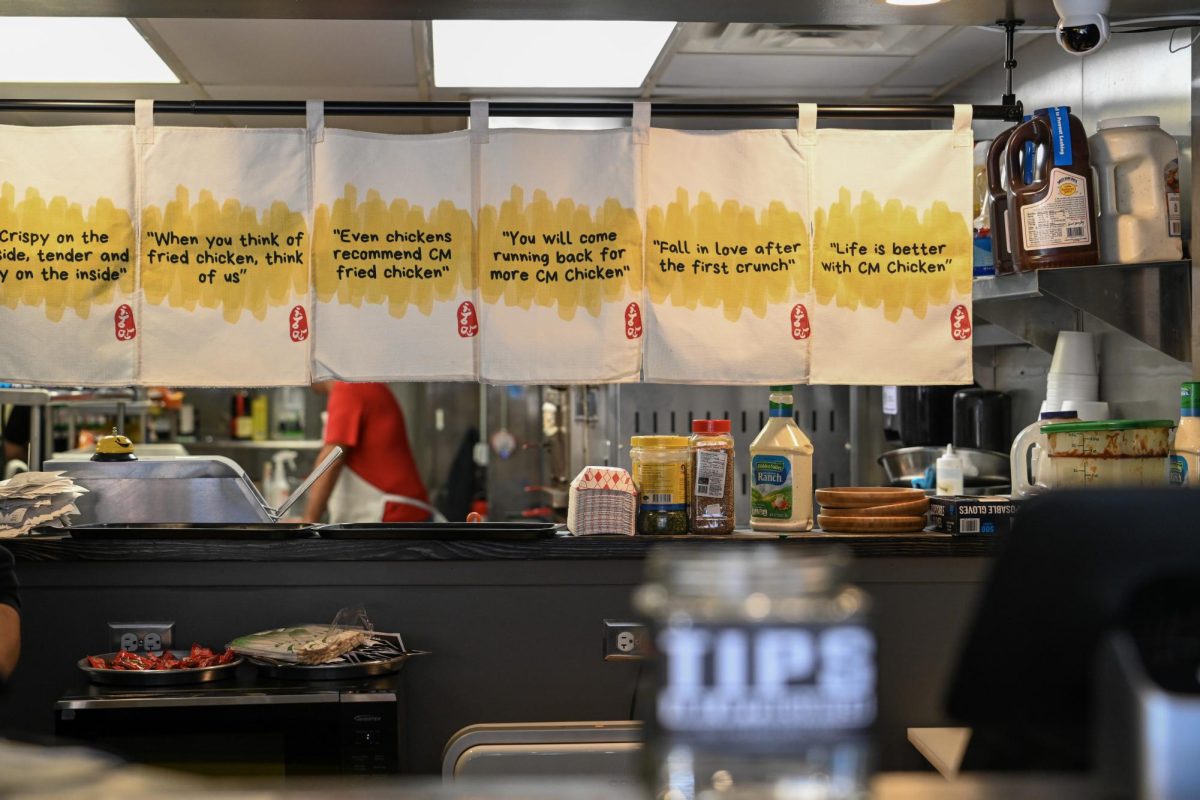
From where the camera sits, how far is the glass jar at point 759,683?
0.86 metres

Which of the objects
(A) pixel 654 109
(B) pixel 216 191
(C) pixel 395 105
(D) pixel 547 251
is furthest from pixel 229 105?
(A) pixel 654 109

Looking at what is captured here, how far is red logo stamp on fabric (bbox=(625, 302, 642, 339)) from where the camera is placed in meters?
3.40

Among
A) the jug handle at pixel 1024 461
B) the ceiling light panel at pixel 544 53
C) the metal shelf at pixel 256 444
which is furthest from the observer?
the metal shelf at pixel 256 444

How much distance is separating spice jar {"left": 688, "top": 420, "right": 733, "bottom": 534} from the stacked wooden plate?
0.25 meters

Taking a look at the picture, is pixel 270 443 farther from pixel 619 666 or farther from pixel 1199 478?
pixel 1199 478

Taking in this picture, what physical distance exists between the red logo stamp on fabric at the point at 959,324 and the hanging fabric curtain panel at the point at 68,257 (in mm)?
2293

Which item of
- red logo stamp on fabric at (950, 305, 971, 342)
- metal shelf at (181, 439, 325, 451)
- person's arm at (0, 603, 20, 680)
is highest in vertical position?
red logo stamp on fabric at (950, 305, 971, 342)

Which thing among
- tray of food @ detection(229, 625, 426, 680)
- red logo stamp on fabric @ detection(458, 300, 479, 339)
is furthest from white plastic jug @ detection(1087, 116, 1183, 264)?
tray of food @ detection(229, 625, 426, 680)

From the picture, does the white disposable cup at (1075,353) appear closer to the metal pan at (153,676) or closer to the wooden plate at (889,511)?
the wooden plate at (889,511)

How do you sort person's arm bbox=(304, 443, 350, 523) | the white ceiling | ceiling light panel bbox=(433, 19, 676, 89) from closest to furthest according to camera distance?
ceiling light panel bbox=(433, 19, 676, 89), the white ceiling, person's arm bbox=(304, 443, 350, 523)

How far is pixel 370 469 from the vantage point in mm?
5637

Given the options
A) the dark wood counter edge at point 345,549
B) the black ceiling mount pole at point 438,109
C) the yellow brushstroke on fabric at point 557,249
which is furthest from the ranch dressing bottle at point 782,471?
the black ceiling mount pole at point 438,109

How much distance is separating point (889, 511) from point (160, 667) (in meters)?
1.84

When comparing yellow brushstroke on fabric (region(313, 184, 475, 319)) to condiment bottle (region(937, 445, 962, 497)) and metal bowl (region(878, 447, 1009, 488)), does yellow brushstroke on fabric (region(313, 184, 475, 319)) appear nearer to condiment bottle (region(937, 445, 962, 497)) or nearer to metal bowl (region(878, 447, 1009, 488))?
condiment bottle (region(937, 445, 962, 497))
